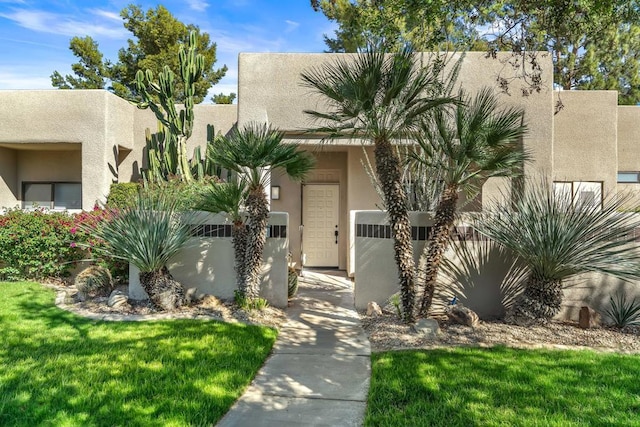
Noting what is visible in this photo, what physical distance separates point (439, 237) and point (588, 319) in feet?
8.89

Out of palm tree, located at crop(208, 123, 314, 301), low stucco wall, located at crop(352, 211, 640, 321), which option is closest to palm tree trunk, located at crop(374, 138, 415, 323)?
low stucco wall, located at crop(352, 211, 640, 321)

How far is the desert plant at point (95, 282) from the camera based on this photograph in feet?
26.8

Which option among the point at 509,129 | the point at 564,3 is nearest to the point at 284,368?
the point at 509,129

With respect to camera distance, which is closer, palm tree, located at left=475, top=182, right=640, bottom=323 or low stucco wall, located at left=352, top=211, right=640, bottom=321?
palm tree, located at left=475, top=182, right=640, bottom=323

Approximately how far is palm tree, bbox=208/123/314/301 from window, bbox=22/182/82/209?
10.5 meters

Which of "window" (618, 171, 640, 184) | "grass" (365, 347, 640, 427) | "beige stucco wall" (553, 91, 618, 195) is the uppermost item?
"beige stucco wall" (553, 91, 618, 195)

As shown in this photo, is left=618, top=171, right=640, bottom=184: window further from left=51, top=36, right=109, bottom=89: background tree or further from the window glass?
left=51, top=36, right=109, bottom=89: background tree

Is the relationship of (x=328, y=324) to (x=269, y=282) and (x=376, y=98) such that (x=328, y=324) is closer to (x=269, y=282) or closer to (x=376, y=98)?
(x=269, y=282)

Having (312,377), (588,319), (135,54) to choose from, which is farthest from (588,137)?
(135,54)

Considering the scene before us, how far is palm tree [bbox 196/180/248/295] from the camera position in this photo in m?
6.87

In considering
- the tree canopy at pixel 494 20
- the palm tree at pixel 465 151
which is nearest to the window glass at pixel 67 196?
the tree canopy at pixel 494 20

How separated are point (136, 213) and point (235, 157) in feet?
6.89

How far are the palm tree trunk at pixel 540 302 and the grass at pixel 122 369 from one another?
12.7 ft

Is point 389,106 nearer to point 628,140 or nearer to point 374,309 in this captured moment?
point 374,309
